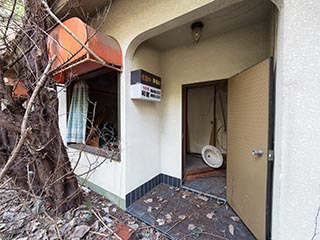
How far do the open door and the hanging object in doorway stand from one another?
40.0 inches

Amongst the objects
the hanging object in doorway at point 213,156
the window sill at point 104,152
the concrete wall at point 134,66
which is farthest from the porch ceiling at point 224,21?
the hanging object in doorway at point 213,156

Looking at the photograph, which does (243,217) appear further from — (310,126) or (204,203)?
(310,126)

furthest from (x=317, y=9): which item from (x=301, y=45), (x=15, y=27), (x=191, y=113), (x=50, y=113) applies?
(x=191, y=113)

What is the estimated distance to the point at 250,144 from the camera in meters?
1.87

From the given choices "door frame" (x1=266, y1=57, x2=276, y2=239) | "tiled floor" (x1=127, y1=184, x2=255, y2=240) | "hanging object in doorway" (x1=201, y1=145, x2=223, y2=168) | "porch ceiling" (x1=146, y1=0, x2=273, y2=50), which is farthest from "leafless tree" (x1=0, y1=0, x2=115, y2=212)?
"hanging object in doorway" (x1=201, y1=145, x2=223, y2=168)

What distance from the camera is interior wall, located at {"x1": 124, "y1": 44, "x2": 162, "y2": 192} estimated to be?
245 cm

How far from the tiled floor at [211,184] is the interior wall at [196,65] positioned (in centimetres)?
34

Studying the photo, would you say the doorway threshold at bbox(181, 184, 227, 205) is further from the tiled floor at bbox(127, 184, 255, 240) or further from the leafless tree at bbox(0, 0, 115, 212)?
the leafless tree at bbox(0, 0, 115, 212)

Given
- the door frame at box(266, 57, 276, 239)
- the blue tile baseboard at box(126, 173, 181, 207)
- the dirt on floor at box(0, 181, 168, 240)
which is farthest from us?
the blue tile baseboard at box(126, 173, 181, 207)

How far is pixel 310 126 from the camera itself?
40.3 inches

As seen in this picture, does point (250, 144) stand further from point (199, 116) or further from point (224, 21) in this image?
point (199, 116)

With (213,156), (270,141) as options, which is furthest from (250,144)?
(213,156)

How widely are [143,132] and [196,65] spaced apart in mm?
1372

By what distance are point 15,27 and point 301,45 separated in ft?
8.96
